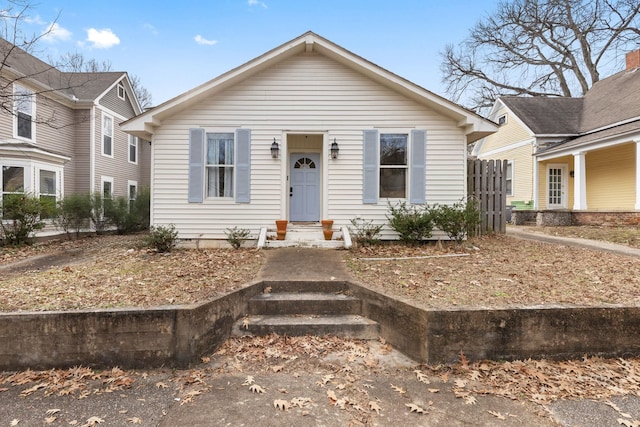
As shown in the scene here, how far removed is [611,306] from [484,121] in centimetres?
542

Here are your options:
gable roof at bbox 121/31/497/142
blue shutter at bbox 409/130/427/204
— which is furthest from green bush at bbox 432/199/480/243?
gable roof at bbox 121/31/497/142

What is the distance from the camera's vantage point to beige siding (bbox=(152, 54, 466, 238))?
26.2ft

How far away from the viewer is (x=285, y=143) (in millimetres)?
8070

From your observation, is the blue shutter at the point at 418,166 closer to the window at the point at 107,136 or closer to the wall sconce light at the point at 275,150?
the wall sconce light at the point at 275,150

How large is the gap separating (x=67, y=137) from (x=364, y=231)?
42.0ft

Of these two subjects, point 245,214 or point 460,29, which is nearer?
point 245,214

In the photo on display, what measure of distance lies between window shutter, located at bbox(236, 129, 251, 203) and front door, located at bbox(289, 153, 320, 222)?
1581 millimetres

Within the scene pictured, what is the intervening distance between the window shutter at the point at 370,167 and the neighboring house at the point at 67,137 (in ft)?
25.9

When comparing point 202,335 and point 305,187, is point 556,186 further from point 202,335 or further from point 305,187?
point 202,335

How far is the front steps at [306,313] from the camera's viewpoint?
3.88 metres

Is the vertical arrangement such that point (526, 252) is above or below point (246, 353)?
above

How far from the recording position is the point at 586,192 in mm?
14164

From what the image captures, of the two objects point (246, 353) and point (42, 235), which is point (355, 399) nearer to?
point (246, 353)

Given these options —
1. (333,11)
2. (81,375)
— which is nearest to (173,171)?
(81,375)
